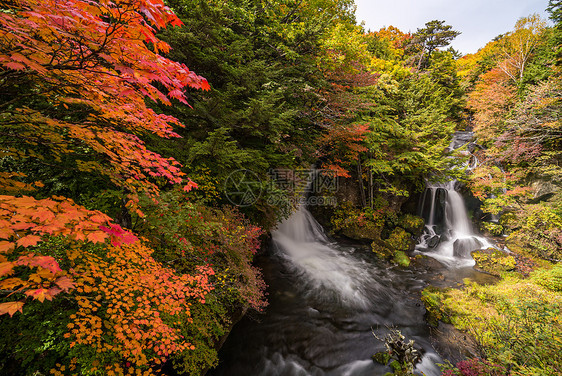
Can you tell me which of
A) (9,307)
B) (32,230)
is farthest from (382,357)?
(32,230)

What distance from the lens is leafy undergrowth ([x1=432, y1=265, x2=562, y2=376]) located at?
3094 mm

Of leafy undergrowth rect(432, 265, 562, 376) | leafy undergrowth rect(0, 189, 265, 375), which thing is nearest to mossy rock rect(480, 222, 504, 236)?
leafy undergrowth rect(432, 265, 562, 376)

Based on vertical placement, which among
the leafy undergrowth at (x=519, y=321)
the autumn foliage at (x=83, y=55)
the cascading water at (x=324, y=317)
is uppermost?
the autumn foliage at (x=83, y=55)

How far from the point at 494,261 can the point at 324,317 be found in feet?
30.7

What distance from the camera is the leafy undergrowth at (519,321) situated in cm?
309

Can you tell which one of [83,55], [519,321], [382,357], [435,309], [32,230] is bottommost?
[382,357]

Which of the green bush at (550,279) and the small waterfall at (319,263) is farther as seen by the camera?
the small waterfall at (319,263)

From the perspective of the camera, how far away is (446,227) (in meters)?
14.1

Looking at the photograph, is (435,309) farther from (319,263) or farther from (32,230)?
(32,230)

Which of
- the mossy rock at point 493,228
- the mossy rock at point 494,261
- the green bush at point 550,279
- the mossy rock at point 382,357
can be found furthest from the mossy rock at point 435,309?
the mossy rock at point 493,228

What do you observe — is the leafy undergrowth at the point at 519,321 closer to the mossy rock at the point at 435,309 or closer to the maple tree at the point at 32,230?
the mossy rock at the point at 435,309

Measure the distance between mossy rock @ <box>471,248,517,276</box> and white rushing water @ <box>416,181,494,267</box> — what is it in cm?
125

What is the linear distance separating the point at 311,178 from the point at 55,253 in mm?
11282

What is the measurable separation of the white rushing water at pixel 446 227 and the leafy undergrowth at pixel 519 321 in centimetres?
476
